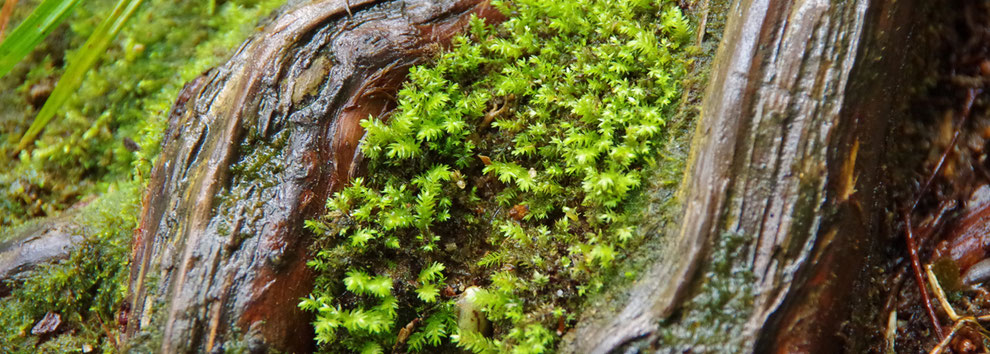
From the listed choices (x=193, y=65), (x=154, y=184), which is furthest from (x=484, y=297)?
(x=193, y=65)

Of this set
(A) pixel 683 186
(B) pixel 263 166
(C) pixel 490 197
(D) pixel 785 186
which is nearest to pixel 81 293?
(B) pixel 263 166

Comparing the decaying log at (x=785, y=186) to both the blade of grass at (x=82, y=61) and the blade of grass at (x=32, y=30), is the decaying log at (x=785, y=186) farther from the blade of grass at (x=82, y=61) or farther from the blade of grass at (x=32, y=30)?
the blade of grass at (x=32, y=30)

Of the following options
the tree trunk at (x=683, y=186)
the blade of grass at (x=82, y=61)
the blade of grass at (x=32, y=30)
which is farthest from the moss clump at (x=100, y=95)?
the tree trunk at (x=683, y=186)

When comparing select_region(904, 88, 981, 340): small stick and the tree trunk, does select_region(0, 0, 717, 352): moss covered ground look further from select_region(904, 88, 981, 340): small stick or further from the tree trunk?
select_region(904, 88, 981, 340): small stick

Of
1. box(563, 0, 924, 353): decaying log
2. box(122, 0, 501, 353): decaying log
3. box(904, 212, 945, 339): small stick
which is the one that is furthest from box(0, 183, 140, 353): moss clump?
box(904, 212, 945, 339): small stick

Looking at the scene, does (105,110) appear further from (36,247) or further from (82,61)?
(36,247)
